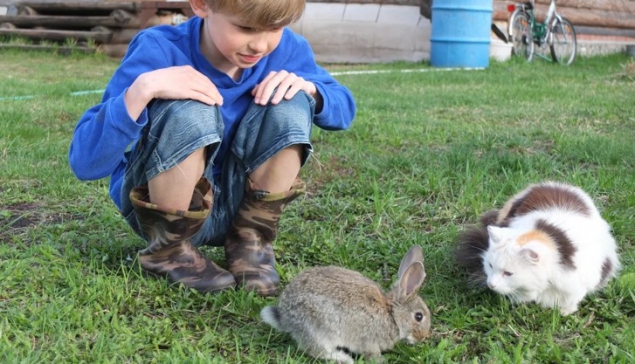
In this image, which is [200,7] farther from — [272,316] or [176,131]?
[272,316]

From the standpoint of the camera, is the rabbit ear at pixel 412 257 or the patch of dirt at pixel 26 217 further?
the patch of dirt at pixel 26 217

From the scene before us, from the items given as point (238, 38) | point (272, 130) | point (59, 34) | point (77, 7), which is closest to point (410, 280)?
point (272, 130)

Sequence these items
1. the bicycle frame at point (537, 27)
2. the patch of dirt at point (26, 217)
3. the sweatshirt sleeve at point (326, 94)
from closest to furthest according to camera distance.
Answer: the sweatshirt sleeve at point (326, 94)
the patch of dirt at point (26, 217)
the bicycle frame at point (537, 27)

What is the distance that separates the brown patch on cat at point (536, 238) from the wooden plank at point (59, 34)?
35.8 ft

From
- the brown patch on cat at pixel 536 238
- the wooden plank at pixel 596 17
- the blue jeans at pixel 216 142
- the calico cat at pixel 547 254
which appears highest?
the blue jeans at pixel 216 142

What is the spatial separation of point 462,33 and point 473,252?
28.6 feet

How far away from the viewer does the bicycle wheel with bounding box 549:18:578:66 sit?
12.6 m

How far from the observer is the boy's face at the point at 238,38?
2418 mm

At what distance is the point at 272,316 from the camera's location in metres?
2.22

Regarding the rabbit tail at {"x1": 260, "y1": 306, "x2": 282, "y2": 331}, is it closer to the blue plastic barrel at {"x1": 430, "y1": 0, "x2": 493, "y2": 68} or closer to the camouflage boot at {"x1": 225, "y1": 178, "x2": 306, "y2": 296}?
the camouflage boot at {"x1": 225, "y1": 178, "x2": 306, "y2": 296}

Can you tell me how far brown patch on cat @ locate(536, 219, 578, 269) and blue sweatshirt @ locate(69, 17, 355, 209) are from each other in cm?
80

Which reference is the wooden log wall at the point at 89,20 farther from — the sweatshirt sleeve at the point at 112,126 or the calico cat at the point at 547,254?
the calico cat at the point at 547,254

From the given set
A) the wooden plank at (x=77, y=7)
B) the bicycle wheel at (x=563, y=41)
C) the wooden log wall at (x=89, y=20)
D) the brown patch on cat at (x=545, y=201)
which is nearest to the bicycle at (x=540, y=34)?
the bicycle wheel at (x=563, y=41)

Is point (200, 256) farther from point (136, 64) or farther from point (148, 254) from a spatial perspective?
point (136, 64)
